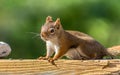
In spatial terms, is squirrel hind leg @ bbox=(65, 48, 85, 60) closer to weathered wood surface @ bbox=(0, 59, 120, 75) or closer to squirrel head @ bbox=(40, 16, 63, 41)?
squirrel head @ bbox=(40, 16, 63, 41)

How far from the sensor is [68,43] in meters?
3.65

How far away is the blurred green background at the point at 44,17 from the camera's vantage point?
6230 millimetres

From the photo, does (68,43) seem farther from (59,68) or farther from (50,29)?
(59,68)

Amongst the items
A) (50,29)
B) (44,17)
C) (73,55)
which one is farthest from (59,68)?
(44,17)

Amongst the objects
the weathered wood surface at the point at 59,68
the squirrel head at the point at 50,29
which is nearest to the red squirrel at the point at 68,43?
the squirrel head at the point at 50,29

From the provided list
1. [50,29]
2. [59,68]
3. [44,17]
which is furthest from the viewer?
[44,17]

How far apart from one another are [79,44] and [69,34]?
0.31 ft

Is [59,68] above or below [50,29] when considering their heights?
below

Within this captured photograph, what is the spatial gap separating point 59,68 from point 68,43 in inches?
33.0

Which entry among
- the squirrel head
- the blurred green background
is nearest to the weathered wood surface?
the squirrel head

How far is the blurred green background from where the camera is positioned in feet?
20.4

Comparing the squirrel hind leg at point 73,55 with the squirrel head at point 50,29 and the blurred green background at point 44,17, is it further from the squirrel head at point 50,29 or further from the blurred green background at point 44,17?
the blurred green background at point 44,17

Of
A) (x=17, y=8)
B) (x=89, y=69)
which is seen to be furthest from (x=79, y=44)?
(x=17, y=8)

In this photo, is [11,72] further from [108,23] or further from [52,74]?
[108,23]
